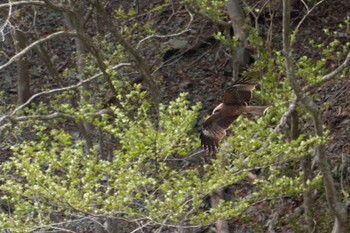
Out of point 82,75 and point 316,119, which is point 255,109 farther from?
point 82,75

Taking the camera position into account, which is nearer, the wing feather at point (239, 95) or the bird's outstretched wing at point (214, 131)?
the wing feather at point (239, 95)

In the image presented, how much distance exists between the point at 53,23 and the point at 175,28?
367 centimetres

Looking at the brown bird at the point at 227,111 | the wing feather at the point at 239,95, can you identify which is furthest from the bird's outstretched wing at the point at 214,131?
the wing feather at the point at 239,95

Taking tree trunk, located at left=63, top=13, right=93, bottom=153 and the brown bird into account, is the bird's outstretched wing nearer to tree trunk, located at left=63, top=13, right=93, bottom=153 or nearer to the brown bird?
the brown bird

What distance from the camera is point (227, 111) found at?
34.4 feet

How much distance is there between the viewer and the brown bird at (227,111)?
10320 mm

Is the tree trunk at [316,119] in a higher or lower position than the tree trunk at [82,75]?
lower

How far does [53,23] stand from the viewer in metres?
22.5

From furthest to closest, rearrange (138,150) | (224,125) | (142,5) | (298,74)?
(142,5)
(298,74)
(224,125)
(138,150)

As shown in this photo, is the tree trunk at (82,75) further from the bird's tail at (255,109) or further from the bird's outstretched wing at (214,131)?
the bird's tail at (255,109)

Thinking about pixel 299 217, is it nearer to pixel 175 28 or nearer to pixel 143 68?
pixel 143 68

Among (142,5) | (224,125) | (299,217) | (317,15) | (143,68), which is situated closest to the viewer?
(224,125)

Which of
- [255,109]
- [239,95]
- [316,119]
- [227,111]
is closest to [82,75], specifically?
[227,111]

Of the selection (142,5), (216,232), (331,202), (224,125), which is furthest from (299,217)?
(142,5)
